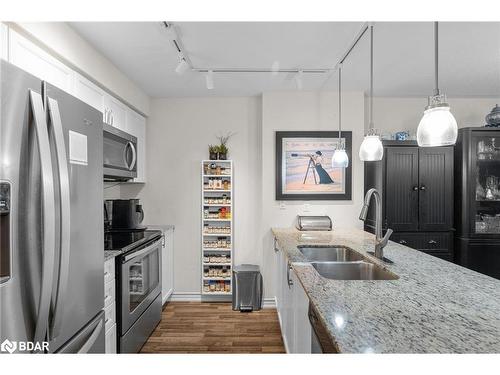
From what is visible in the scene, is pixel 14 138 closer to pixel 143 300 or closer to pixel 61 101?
pixel 61 101

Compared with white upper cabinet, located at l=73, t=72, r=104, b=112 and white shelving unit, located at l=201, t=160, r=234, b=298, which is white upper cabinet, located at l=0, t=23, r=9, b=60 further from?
white shelving unit, located at l=201, t=160, r=234, b=298

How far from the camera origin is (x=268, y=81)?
10.4 feet

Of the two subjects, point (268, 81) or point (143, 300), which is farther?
point (268, 81)

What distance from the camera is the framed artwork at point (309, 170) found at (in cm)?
352

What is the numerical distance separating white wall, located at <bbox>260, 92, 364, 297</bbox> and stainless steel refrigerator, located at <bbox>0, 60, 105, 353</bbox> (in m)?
2.40

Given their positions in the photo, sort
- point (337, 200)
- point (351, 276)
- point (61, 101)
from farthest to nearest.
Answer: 1. point (337, 200)
2. point (351, 276)
3. point (61, 101)

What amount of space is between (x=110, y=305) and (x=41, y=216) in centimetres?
124

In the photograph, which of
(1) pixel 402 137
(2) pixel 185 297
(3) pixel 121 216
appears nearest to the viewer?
(3) pixel 121 216

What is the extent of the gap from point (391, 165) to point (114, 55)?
2.85m

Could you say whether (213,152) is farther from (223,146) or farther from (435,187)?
(435,187)

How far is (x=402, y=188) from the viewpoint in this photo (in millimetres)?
3303

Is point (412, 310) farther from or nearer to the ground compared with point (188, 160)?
nearer to the ground

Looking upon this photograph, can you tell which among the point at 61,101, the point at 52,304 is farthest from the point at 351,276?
the point at 61,101

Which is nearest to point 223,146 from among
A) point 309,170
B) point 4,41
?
point 309,170
